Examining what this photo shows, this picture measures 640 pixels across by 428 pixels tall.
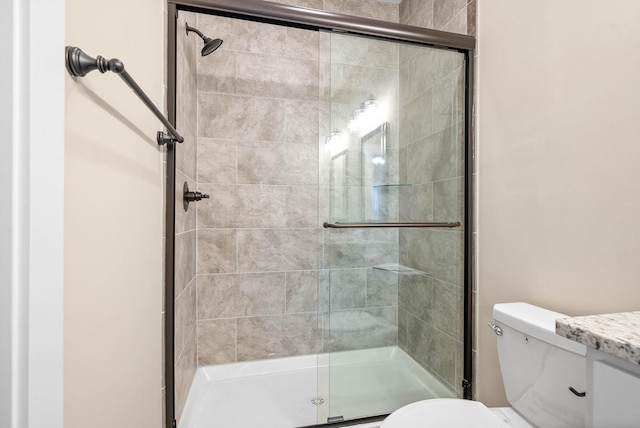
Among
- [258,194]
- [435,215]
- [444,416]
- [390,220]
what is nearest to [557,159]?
[435,215]

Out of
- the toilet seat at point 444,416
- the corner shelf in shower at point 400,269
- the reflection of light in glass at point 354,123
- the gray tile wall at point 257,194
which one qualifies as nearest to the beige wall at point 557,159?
the corner shelf in shower at point 400,269

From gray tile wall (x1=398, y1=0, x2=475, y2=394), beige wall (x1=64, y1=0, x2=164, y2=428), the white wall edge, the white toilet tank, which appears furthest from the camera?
gray tile wall (x1=398, y1=0, x2=475, y2=394)

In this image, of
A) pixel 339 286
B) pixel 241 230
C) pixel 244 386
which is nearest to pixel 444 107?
pixel 339 286

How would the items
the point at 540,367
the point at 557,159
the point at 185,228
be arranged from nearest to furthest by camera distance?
the point at 540,367 < the point at 557,159 < the point at 185,228

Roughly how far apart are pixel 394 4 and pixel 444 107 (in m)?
1.25

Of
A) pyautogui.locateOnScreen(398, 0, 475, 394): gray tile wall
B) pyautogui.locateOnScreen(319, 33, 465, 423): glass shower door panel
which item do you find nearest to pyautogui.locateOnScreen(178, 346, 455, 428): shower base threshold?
pyautogui.locateOnScreen(319, 33, 465, 423): glass shower door panel

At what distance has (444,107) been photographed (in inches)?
58.6

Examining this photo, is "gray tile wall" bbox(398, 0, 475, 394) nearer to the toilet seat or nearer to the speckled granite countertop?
the toilet seat

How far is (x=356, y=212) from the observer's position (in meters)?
1.38

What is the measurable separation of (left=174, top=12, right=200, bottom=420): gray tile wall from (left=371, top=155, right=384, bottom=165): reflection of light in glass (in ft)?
2.81

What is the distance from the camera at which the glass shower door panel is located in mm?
1361

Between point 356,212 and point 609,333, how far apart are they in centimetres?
96

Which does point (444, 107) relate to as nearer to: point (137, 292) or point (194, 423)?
point (137, 292)

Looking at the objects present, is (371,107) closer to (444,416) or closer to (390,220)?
(390,220)
